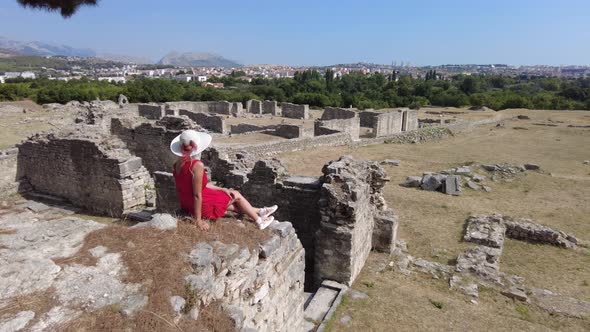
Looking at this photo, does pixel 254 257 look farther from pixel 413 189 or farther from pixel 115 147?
pixel 413 189

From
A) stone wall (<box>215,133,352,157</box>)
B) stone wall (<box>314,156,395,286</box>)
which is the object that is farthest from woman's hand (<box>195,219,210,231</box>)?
stone wall (<box>215,133,352,157</box>)

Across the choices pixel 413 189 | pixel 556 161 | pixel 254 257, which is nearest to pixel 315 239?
pixel 254 257

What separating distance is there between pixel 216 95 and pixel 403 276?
5212 cm

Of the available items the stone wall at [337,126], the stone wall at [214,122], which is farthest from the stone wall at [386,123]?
the stone wall at [214,122]

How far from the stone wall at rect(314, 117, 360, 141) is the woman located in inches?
847

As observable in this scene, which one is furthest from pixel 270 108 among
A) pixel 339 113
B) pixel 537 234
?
pixel 537 234

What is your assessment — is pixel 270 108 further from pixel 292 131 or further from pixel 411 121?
pixel 292 131

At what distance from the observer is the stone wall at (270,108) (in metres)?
45.1

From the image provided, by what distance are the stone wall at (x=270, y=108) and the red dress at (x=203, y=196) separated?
39.8m

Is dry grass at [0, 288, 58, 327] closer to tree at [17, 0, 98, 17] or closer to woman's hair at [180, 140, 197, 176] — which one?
woman's hair at [180, 140, 197, 176]

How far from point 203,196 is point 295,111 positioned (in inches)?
1476

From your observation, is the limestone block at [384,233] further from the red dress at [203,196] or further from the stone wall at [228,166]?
the red dress at [203,196]

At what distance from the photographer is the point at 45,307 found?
3373 millimetres

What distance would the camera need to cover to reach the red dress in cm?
499
